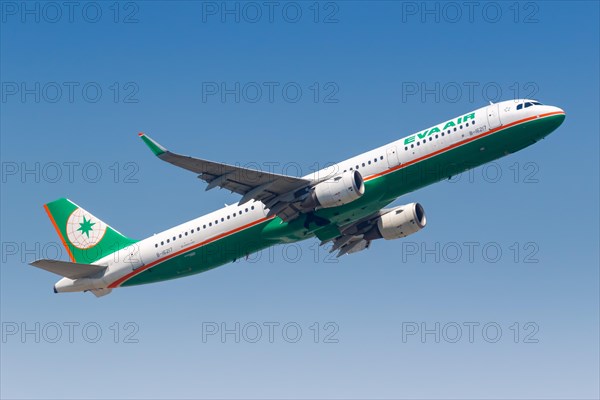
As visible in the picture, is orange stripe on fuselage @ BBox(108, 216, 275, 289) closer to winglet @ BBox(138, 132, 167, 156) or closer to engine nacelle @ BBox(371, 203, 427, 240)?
engine nacelle @ BBox(371, 203, 427, 240)

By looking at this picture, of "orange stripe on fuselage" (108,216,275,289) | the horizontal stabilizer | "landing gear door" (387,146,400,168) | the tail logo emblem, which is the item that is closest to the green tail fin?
the tail logo emblem

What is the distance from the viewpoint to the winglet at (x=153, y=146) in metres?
50.5

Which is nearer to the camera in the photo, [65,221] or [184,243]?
[184,243]

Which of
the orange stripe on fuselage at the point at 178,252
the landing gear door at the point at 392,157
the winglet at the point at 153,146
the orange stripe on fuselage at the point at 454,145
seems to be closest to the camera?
the winglet at the point at 153,146

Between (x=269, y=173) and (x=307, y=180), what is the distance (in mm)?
2560

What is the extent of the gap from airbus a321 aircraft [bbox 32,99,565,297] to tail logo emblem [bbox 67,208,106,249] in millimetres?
1298

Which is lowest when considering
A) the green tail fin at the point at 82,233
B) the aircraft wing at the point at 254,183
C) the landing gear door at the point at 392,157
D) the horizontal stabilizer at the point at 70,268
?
the horizontal stabilizer at the point at 70,268

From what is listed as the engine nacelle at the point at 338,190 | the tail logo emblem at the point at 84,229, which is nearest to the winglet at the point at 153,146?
the engine nacelle at the point at 338,190

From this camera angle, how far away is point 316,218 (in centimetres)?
5775

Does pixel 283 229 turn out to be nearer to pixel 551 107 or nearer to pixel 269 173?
pixel 269 173

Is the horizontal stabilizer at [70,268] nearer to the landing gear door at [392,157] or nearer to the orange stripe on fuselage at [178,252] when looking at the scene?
the orange stripe on fuselage at [178,252]

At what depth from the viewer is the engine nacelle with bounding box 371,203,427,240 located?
204ft

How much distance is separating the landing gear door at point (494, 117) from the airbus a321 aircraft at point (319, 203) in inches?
2.3

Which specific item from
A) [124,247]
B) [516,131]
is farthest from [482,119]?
[124,247]
